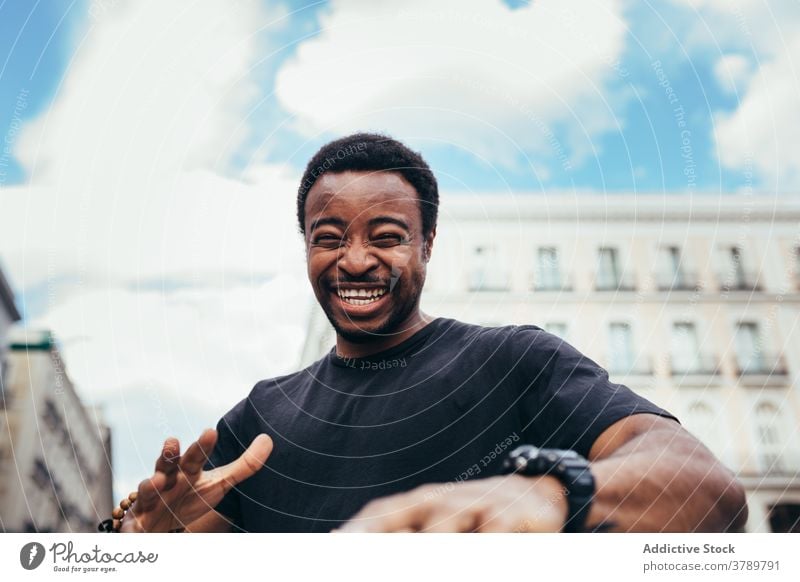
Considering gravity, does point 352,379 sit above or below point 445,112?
below

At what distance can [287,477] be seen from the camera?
1419 mm

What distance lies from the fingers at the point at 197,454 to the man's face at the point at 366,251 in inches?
12.9

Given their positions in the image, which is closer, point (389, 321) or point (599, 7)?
point (389, 321)

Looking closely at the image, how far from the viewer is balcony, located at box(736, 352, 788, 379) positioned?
1.63 metres

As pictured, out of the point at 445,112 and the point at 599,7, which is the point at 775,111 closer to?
the point at 599,7

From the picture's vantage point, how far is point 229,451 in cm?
147

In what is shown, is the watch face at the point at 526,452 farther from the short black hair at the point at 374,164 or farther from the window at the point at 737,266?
the window at the point at 737,266

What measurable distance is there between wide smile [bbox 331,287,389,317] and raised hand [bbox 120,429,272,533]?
0.31 m

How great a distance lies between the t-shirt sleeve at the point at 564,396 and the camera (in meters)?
1.24
